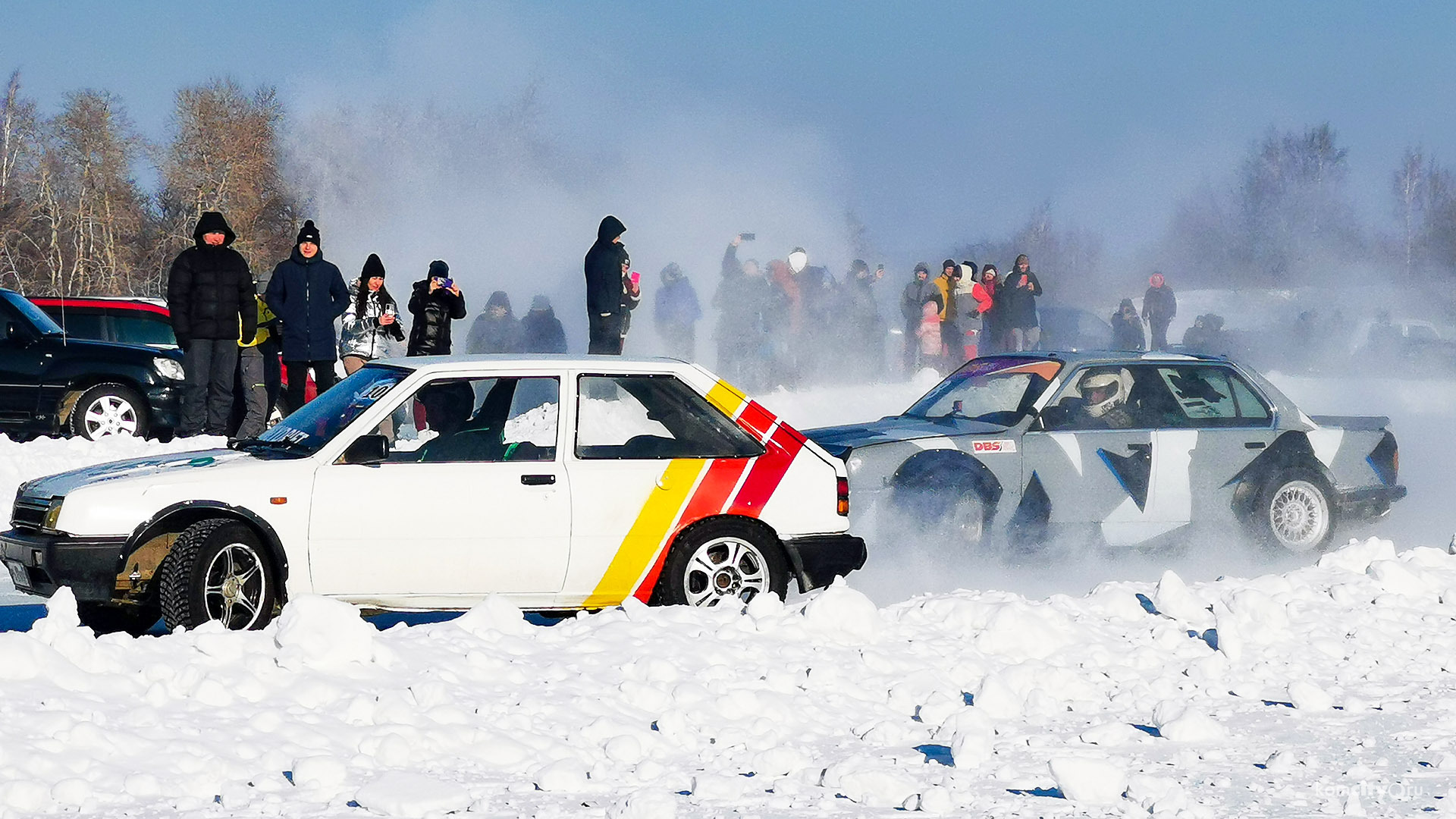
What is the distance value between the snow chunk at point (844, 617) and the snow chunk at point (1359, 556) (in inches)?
128

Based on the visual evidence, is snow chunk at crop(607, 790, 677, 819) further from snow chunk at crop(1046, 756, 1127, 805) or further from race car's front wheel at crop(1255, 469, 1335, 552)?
race car's front wheel at crop(1255, 469, 1335, 552)

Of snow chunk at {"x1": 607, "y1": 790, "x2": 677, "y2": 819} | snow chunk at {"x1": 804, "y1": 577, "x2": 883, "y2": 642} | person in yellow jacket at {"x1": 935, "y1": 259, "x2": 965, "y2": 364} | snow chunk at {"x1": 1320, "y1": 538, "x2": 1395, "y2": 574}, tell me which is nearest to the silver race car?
snow chunk at {"x1": 1320, "y1": 538, "x2": 1395, "y2": 574}

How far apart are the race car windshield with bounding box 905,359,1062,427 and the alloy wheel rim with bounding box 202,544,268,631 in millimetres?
4996

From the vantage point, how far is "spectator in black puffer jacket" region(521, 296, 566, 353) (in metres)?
20.1

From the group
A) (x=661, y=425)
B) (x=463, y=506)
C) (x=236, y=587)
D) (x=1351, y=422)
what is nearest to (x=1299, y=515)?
(x=1351, y=422)

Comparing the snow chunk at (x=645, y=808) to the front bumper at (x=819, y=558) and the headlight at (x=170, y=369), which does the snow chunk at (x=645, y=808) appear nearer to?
the front bumper at (x=819, y=558)

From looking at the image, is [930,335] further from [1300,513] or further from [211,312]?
[1300,513]

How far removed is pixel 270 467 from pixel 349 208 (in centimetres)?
4905

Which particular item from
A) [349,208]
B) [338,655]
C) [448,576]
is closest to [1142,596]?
[448,576]

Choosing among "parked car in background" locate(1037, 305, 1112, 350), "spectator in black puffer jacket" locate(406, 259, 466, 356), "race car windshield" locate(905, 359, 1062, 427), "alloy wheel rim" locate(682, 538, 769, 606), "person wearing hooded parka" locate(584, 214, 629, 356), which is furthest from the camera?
"parked car in background" locate(1037, 305, 1112, 350)

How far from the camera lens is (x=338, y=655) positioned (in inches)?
237

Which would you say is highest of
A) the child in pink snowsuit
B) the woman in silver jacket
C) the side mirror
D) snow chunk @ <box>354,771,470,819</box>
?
the child in pink snowsuit

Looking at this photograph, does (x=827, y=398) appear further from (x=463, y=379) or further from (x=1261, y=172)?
(x=1261, y=172)

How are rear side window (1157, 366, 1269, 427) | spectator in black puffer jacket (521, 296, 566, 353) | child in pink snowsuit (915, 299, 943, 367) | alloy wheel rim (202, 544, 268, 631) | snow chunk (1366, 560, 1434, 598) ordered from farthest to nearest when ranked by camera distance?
child in pink snowsuit (915, 299, 943, 367) < spectator in black puffer jacket (521, 296, 566, 353) < rear side window (1157, 366, 1269, 427) < snow chunk (1366, 560, 1434, 598) < alloy wheel rim (202, 544, 268, 631)
